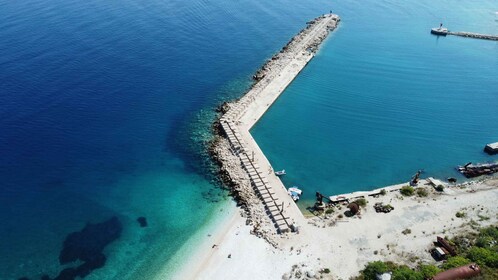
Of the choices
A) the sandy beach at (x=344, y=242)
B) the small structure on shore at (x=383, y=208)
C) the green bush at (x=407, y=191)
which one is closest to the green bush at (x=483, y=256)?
the sandy beach at (x=344, y=242)

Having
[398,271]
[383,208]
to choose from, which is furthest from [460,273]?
[383,208]

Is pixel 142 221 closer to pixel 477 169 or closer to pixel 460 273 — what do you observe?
pixel 460 273

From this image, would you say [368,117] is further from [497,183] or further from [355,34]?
[355,34]

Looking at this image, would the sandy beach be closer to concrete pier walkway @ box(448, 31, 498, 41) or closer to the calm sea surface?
the calm sea surface

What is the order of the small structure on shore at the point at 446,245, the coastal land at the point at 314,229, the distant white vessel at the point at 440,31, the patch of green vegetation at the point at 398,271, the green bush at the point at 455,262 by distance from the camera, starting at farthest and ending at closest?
1. the distant white vessel at the point at 440,31
2. the coastal land at the point at 314,229
3. the small structure on shore at the point at 446,245
4. the green bush at the point at 455,262
5. the patch of green vegetation at the point at 398,271

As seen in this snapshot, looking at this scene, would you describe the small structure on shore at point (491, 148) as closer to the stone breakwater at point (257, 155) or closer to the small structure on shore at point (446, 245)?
the small structure on shore at point (446, 245)

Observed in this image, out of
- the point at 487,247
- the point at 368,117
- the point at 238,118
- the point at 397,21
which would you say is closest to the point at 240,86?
the point at 238,118

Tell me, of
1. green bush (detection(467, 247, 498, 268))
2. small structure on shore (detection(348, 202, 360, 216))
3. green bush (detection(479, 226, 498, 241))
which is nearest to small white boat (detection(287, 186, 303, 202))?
small structure on shore (detection(348, 202, 360, 216))
